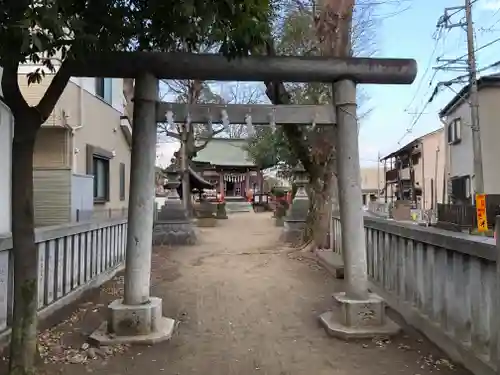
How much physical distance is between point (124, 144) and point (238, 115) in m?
12.0

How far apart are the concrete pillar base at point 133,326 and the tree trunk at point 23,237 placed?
1.26m

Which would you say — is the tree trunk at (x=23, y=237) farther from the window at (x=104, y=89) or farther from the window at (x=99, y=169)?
the window at (x=104, y=89)

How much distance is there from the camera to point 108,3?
3555mm

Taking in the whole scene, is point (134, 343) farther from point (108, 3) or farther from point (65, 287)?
point (108, 3)

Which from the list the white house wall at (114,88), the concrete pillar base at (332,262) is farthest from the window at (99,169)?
the concrete pillar base at (332,262)

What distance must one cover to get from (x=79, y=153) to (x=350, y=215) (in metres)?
8.52

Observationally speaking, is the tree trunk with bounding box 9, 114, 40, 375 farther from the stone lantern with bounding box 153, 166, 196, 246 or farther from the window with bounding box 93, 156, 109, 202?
the stone lantern with bounding box 153, 166, 196, 246

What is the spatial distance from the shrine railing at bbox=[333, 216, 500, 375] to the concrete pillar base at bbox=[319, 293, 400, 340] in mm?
321

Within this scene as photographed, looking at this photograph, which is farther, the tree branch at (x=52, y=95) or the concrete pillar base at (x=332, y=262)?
the concrete pillar base at (x=332, y=262)

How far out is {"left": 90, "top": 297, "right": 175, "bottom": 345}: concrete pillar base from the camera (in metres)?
5.03

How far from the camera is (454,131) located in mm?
26578

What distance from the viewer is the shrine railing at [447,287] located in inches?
147

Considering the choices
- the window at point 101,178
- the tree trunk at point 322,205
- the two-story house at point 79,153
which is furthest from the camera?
the window at point 101,178

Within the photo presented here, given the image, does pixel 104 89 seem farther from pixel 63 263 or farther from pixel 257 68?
pixel 257 68
